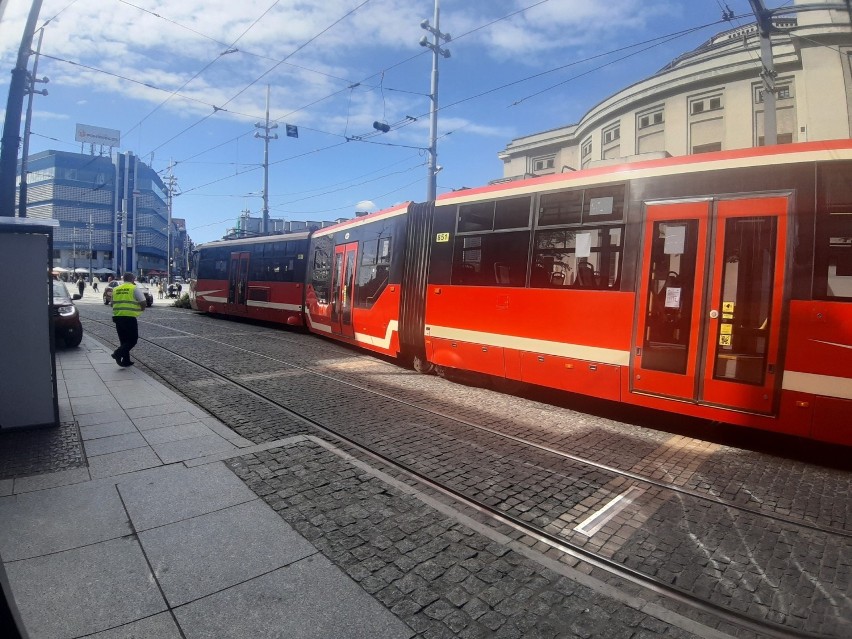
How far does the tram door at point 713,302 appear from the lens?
16.6ft

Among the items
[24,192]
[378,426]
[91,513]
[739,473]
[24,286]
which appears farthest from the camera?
[24,192]

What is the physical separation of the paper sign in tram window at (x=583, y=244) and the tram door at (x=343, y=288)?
6.83m

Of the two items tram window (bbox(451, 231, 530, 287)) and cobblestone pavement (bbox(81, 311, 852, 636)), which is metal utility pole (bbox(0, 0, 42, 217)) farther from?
tram window (bbox(451, 231, 530, 287))

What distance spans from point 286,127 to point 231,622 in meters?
23.5

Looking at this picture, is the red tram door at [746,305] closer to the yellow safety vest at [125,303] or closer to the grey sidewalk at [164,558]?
the grey sidewalk at [164,558]

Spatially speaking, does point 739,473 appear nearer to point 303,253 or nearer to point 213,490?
point 213,490

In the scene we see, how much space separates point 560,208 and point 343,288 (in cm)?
734

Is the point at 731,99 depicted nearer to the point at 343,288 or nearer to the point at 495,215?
the point at 343,288

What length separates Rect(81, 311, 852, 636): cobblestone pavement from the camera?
120 inches

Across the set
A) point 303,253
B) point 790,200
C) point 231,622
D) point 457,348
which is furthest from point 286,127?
point 231,622

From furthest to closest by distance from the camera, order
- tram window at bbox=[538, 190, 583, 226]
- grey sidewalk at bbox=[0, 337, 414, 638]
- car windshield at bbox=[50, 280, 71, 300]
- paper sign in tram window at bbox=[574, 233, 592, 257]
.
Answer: car windshield at bbox=[50, 280, 71, 300] < tram window at bbox=[538, 190, 583, 226] < paper sign in tram window at bbox=[574, 233, 592, 257] < grey sidewalk at bbox=[0, 337, 414, 638]

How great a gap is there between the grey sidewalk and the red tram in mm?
4430

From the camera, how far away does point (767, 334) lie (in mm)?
5035

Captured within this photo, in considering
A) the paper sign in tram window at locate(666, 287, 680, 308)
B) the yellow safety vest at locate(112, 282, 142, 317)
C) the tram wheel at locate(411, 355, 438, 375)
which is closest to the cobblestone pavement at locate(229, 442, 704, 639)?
the paper sign in tram window at locate(666, 287, 680, 308)
